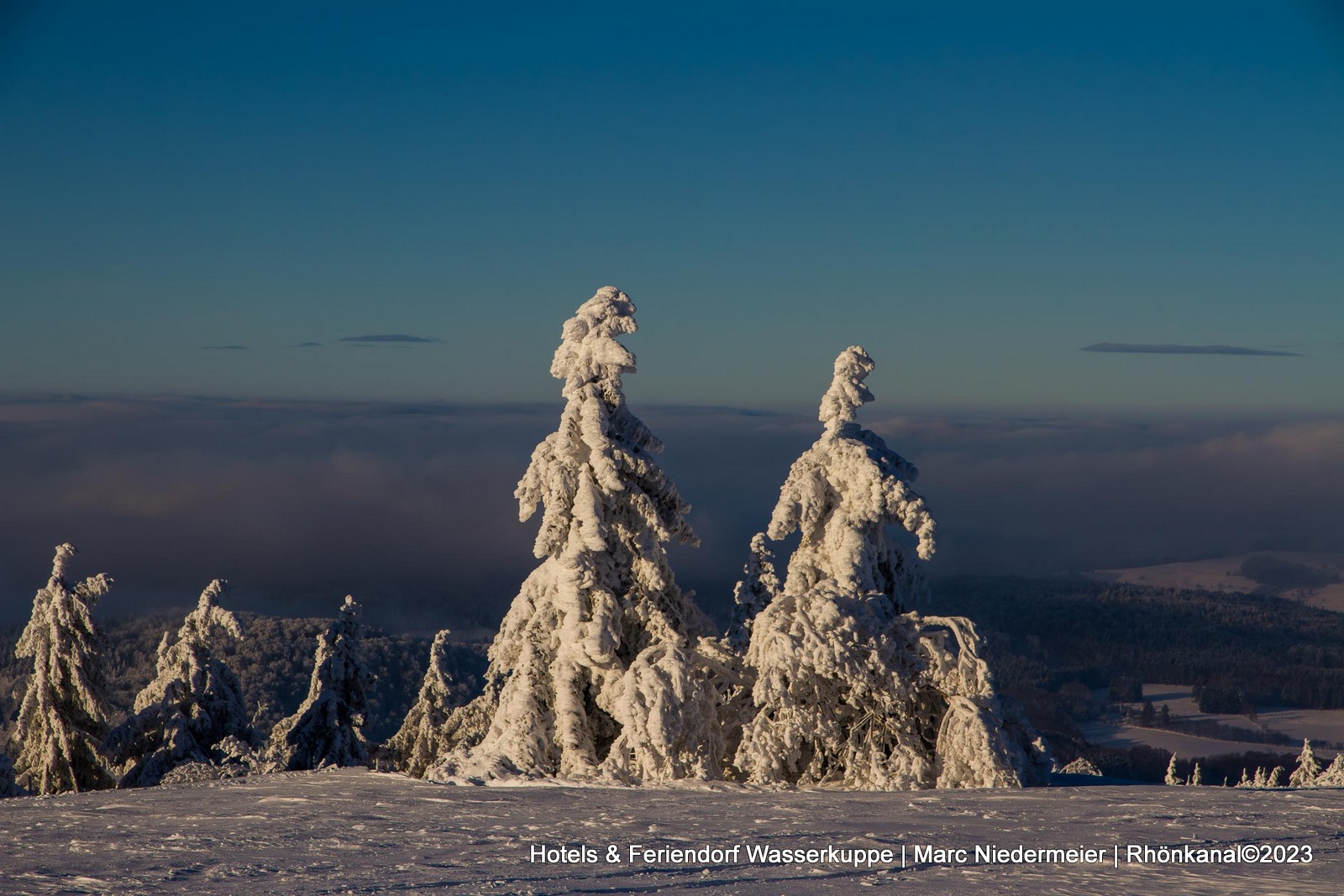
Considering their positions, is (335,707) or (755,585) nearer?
(755,585)

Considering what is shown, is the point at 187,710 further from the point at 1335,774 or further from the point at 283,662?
the point at 283,662

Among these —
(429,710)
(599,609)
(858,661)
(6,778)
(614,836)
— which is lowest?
(6,778)

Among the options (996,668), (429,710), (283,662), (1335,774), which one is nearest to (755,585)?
(429,710)

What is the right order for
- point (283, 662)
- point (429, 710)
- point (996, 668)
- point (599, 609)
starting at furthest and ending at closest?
1. point (283, 662)
2. point (996, 668)
3. point (429, 710)
4. point (599, 609)

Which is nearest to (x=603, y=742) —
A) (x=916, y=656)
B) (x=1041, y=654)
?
(x=916, y=656)

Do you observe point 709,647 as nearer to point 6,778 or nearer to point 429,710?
point 429,710

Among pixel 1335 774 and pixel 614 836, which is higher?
pixel 614 836

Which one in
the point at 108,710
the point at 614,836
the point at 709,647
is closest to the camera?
the point at 614,836

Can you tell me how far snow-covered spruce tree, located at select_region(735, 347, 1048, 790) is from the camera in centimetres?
1916

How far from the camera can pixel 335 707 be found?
1359 inches

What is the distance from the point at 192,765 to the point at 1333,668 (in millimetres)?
203636

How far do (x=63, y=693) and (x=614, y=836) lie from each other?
2499 cm

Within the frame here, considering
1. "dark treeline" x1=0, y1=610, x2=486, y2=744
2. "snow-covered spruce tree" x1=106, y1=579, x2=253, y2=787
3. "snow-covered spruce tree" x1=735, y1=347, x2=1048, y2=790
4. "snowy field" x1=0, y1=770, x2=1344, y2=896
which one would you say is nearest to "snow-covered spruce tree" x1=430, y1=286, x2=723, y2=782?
"snow-covered spruce tree" x1=735, y1=347, x2=1048, y2=790

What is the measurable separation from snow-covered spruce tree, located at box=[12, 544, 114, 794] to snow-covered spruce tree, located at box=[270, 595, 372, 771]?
4933 mm
